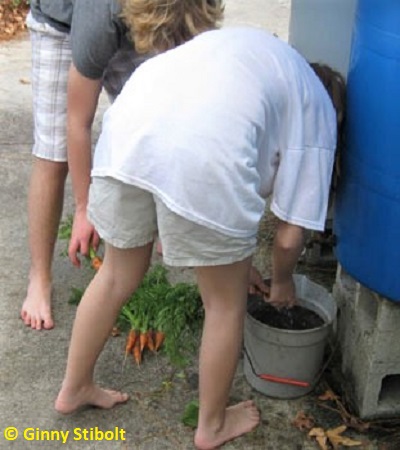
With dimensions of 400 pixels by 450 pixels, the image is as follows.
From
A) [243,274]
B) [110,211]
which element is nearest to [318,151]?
[243,274]

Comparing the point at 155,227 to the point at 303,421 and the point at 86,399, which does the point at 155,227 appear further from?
the point at 303,421

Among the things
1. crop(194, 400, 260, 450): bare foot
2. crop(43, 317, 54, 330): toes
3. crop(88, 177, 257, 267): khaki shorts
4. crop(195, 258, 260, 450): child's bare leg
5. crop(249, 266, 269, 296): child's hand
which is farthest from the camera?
crop(43, 317, 54, 330): toes

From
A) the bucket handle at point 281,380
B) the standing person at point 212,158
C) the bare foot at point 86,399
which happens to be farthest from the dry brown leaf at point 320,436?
the bare foot at point 86,399

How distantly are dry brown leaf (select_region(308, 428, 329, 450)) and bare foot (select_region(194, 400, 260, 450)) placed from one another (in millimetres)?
167

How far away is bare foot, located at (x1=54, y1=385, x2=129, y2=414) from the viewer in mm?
2645

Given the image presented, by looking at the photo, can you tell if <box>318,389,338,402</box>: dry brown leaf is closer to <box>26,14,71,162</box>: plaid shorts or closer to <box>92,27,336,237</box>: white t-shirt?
<box>92,27,336,237</box>: white t-shirt

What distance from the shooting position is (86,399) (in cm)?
267

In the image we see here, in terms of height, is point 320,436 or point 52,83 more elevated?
point 52,83

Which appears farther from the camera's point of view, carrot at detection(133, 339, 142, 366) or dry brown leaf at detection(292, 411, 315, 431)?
carrot at detection(133, 339, 142, 366)

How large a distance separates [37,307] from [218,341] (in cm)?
98

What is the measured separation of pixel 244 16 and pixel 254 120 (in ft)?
16.3

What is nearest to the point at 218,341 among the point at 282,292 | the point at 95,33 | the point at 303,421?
the point at 282,292

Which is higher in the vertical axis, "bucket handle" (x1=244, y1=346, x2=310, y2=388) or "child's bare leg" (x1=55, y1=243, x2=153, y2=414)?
"child's bare leg" (x1=55, y1=243, x2=153, y2=414)

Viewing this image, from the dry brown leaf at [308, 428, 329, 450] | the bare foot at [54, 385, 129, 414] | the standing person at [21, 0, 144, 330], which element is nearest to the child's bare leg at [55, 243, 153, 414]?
the bare foot at [54, 385, 129, 414]
